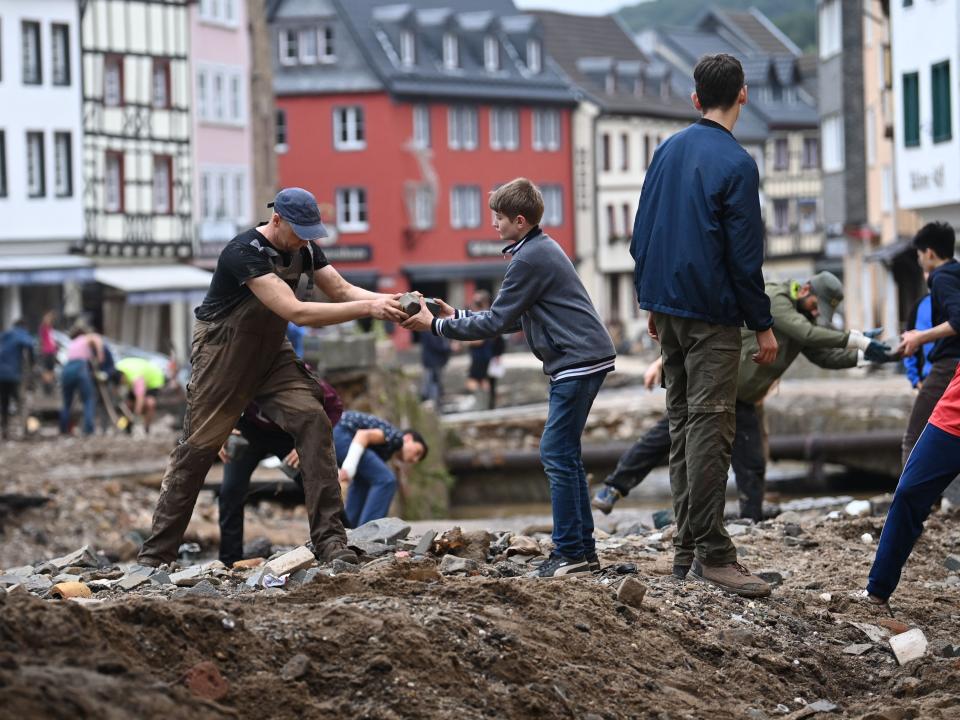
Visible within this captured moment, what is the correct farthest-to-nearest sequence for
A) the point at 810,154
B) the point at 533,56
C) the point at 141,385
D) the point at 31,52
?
the point at 810,154
the point at 533,56
the point at 31,52
the point at 141,385

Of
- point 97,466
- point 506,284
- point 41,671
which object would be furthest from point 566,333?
point 97,466

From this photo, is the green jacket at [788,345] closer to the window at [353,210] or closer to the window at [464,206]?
the window at [353,210]

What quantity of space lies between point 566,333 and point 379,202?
6202 cm

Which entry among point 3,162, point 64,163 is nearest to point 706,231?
point 3,162

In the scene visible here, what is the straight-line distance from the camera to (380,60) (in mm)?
Result: 71188

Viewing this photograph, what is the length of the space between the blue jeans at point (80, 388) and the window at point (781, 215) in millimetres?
64485

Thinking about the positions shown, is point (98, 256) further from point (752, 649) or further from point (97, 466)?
point (752, 649)

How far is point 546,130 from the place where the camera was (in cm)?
7812

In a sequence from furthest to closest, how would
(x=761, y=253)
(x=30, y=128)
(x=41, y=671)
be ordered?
(x=30, y=128), (x=761, y=253), (x=41, y=671)

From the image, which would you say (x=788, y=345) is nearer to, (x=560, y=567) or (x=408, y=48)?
(x=560, y=567)

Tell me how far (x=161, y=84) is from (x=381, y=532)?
4664 cm

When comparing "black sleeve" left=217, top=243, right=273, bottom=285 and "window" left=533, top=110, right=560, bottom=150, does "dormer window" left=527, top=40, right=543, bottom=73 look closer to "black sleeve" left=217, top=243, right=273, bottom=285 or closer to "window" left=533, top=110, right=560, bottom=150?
"window" left=533, top=110, right=560, bottom=150

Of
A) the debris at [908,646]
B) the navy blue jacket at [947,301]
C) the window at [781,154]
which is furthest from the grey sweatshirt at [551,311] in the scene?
the window at [781,154]

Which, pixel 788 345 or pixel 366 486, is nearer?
pixel 788 345
